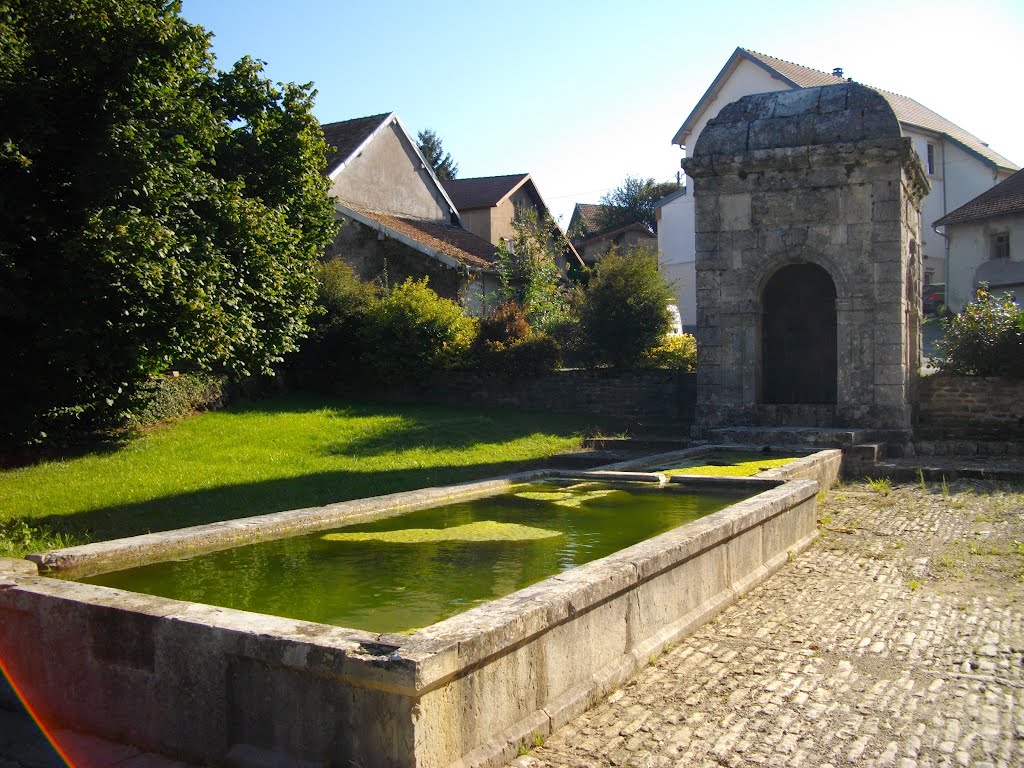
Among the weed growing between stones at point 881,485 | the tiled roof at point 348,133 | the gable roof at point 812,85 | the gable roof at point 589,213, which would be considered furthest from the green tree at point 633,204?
the weed growing between stones at point 881,485

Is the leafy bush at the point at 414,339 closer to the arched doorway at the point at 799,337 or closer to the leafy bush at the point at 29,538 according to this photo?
the arched doorway at the point at 799,337

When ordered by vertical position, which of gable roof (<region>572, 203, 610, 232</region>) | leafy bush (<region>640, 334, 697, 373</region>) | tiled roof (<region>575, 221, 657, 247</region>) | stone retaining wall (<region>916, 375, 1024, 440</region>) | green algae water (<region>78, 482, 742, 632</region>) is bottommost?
green algae water (<region>78, 482, 742, 632</region>)

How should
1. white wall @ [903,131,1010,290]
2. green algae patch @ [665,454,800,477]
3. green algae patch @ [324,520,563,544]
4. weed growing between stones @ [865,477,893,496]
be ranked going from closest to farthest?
green algae patch @ [324,520,563,544] < green algae patch @ [665,454,800,477] < weed growing between stones @ [865,477,893,496] < white wall @ [903,131,1010,290]

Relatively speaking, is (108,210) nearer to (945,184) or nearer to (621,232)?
(621,232)

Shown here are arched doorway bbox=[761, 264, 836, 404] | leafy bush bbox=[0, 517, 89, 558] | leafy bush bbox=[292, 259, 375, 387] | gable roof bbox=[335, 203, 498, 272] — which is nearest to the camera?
leafy bush bbox=[0, 517, 89, 558]

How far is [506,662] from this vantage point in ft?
11.8

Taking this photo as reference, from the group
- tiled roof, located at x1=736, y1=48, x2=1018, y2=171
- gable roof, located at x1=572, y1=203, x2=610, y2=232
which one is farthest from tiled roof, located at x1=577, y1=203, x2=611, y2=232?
tiled roof, located at x1=736, y1=48, x2=1018, y2=171

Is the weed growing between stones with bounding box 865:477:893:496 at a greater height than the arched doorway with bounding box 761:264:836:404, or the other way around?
the arched doorway with bounding box 761:264:836:404

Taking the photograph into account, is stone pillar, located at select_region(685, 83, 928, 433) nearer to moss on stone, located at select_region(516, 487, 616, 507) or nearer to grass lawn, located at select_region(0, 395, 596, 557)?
grass lawn, located at select_region(0, 395, 596, 557)

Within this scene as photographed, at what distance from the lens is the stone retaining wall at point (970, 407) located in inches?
518

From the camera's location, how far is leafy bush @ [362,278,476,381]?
17.6 m

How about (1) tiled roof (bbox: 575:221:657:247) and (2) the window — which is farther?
(1) tiled roof (bbox: 575:221:657:247)

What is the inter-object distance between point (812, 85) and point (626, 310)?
1812 cm

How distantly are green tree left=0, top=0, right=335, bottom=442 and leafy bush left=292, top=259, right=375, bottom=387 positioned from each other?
27.7ft
